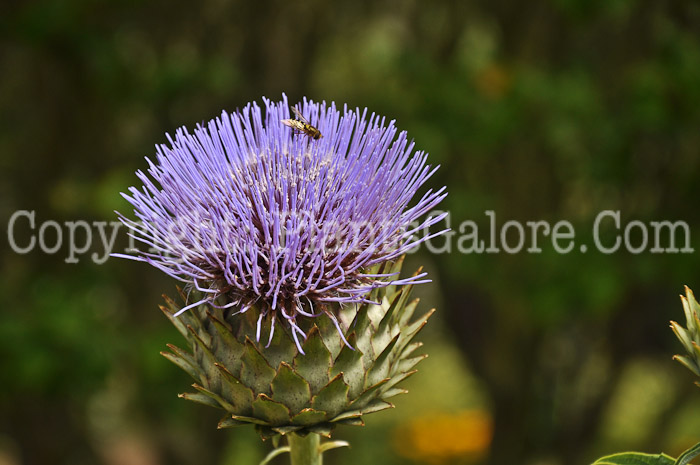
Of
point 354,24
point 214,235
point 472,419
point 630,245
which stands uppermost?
point 354,24

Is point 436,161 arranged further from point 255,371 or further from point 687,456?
point 687,456

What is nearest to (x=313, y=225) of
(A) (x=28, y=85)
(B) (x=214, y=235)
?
(B) (x=214, y=235)

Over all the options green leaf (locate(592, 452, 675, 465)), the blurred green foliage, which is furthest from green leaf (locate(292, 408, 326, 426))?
the blurred green foliage

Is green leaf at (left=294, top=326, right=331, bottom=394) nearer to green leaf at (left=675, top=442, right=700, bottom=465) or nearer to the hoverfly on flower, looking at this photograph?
the hoverfly on flower

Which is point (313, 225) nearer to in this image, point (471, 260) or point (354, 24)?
point (471, 260)

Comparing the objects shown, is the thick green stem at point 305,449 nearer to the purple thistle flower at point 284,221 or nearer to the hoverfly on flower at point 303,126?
the purple thistle flower at point 284,221
